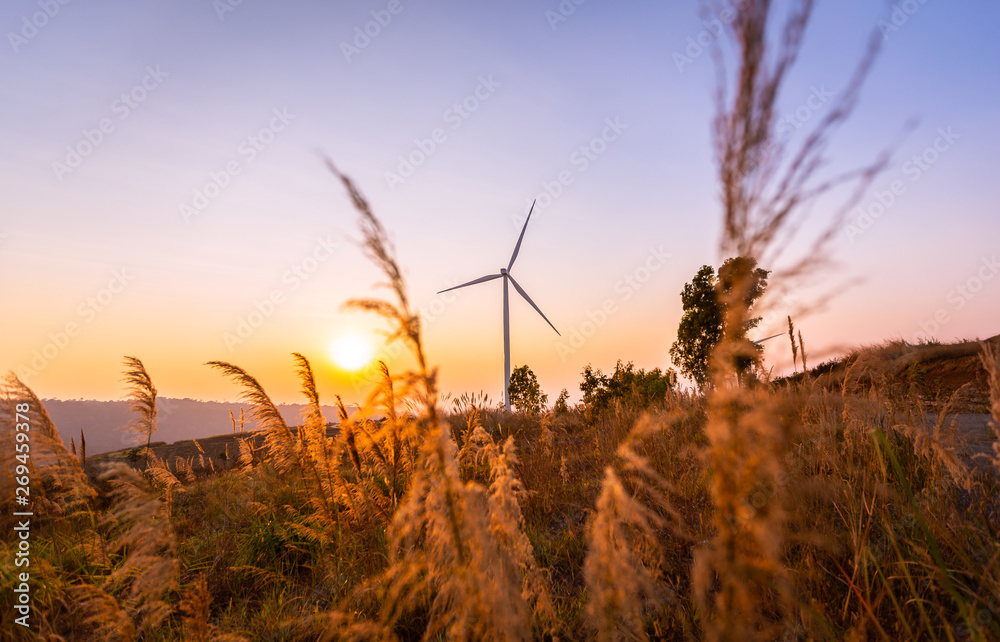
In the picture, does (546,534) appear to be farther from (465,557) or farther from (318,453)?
(465,557)

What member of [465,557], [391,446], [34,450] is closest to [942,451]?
[465,557]

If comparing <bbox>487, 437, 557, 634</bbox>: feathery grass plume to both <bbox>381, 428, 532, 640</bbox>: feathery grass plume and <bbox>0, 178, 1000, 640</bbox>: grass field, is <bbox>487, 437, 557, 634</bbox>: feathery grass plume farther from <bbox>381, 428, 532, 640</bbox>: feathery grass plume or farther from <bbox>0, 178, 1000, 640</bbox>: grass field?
<bbox>381, 428, 532, 640</bbox>: feathery grass plume

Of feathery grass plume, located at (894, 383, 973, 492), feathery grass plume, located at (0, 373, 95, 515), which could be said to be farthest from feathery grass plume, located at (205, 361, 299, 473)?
feathery grass plume, located at (894, 383, 973, 492)

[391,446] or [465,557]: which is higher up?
[391,446]

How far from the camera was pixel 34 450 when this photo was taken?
450 centimetres

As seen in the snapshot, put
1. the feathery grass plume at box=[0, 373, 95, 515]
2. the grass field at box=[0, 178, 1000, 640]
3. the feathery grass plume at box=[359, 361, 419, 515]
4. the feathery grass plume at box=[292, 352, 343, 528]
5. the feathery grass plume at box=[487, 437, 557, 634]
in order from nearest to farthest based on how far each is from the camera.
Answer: the grass field at box=[0, 178, 1000, 640] → the feathery grass plume at box=[487, 437, 557, 634] → the feathery grass plume at box=[359, 361, 419, 515] → the feathery grass plume at box=[292, 352, 343, 528] → the feathery grass plume at box=[0, 373, 95, 515]

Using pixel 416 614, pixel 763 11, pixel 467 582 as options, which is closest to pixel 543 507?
pixel 416 614

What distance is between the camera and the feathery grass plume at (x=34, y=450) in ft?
13.9

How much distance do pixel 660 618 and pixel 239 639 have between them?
2455mm

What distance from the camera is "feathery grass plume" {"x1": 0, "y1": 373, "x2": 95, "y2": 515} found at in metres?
4.25

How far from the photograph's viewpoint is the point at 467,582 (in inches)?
62.3

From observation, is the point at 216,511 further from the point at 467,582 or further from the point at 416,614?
the point at 467,582

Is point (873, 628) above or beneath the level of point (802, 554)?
beneath

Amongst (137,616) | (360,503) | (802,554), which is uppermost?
(360,503)
